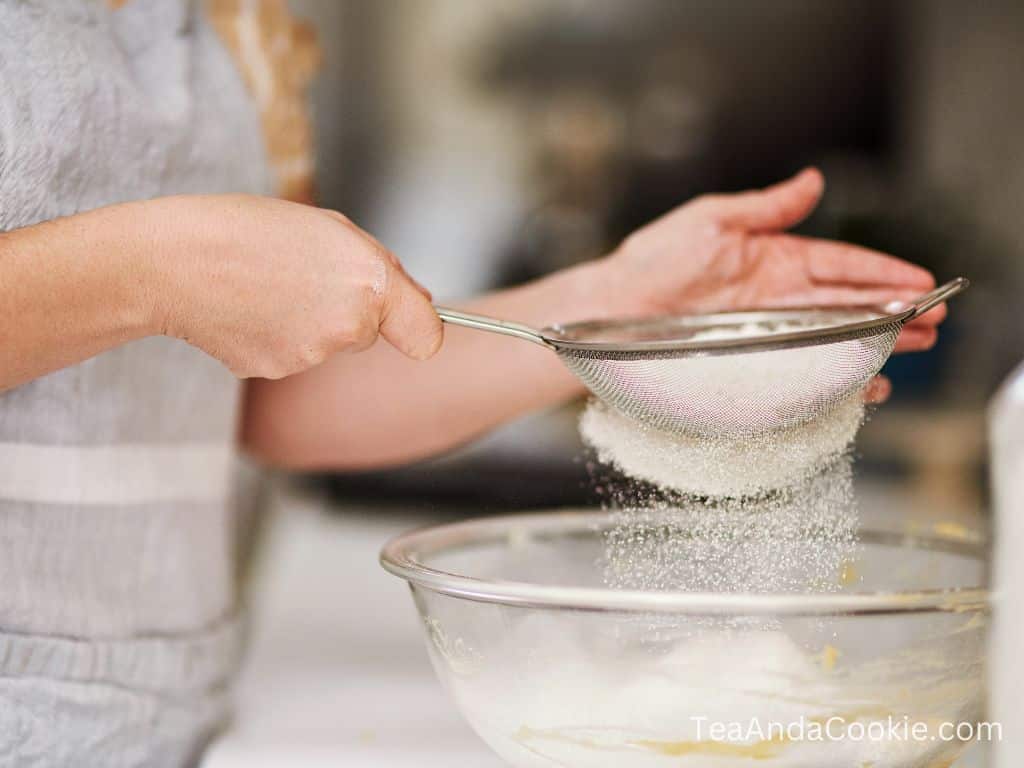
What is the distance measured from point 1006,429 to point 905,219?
1.98 m

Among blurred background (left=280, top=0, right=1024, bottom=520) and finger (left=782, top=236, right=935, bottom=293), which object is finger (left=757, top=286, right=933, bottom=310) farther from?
blurred background (left=280, top=0, right=1024, bottom=520)

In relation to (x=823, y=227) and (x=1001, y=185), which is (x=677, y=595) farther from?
(x=1001, y=185)

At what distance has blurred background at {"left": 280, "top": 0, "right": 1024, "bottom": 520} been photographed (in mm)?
2266

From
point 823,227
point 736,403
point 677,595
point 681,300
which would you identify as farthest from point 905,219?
point 677,595

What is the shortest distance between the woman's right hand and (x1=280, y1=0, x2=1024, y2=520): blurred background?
5.72 ft

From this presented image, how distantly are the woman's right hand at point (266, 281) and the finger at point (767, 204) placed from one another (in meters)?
0.28

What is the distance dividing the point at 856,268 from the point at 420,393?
31 cm

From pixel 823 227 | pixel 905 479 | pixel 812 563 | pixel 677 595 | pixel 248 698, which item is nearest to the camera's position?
pixel 677 595

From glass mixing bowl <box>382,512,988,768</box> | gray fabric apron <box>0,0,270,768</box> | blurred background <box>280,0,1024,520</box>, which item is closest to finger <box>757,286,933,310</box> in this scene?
glass mixing bowl <box>382,512,988,768</box>

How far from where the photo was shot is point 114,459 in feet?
1.94

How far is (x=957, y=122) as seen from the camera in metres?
2.64

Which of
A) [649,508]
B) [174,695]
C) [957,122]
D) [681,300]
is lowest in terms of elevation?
[174,695]

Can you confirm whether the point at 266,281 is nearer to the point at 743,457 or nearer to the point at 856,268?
the point at 743,457

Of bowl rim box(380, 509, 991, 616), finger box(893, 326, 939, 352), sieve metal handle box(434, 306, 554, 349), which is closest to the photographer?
bowl rim box(380, 509, 991, 616)
